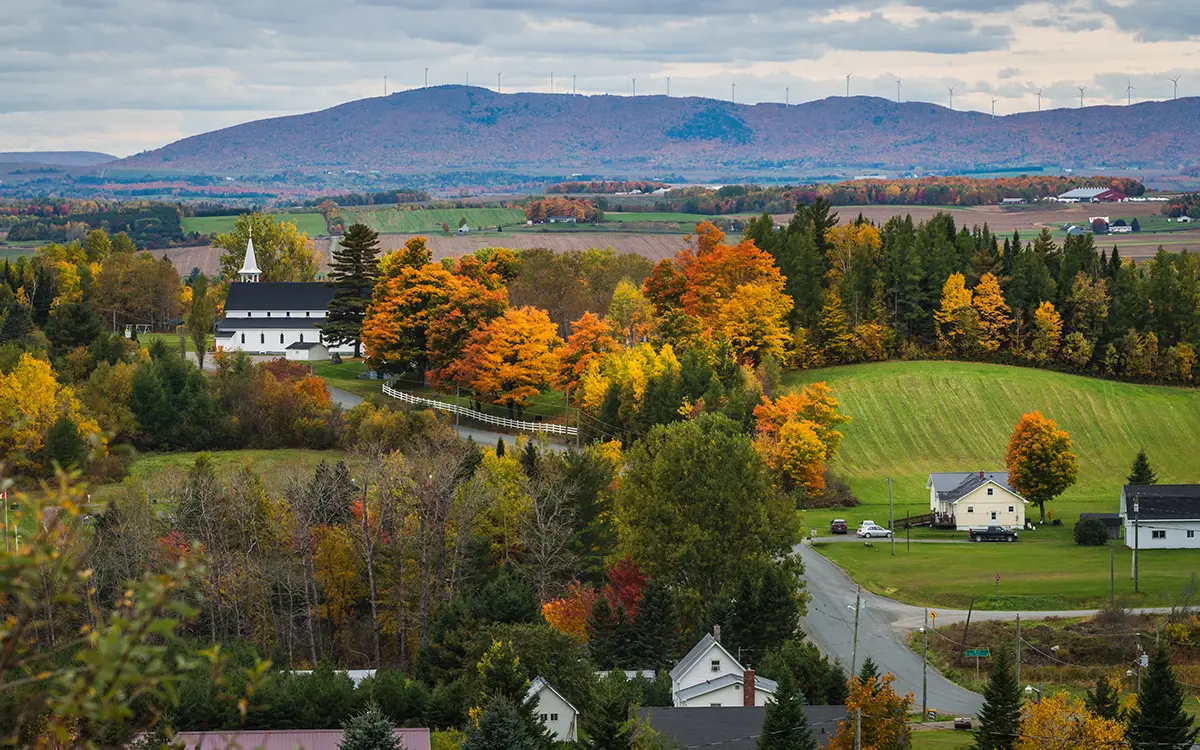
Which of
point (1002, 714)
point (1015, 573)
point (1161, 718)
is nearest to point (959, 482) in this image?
point (1015, 573)

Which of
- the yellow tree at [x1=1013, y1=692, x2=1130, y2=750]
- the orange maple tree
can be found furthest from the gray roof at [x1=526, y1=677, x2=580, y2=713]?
the orange maple tree

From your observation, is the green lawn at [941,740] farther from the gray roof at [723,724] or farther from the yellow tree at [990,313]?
the yellow tree at [990,313]

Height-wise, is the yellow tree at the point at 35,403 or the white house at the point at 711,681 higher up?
the yellow tree at the point at 35,403

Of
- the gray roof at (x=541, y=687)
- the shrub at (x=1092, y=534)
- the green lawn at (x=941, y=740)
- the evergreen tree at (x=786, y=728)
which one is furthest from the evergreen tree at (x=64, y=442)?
the evergreen tree at (x=786, y=728)

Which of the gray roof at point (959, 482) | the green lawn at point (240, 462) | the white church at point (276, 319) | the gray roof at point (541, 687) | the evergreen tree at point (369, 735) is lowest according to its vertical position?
the gray roof at point (959, 482)

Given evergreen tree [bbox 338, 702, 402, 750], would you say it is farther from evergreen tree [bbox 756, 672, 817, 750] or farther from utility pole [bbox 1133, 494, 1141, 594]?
utility pole [bbox 1133, 494, 1141, 594]

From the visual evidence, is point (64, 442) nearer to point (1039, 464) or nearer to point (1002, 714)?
point (1039, 464)

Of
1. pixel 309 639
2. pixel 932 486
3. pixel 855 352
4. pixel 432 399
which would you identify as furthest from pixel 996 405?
pixel 309 639
